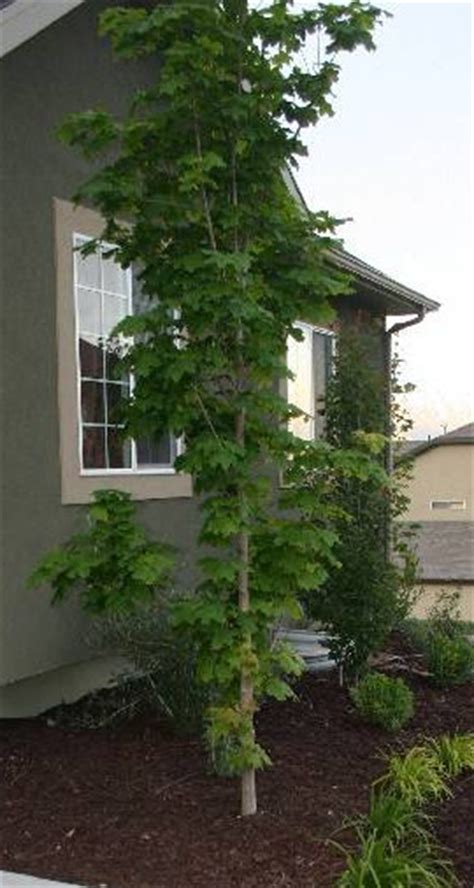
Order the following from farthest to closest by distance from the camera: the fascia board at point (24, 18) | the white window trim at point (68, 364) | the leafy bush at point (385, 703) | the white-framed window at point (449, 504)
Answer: the white-framed window at point (449, 504) → the leafy bush at point (385, 703) → the white window trim at point (68, 364) → the fascia board at point (24, 18)

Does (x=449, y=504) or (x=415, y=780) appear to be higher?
(x=415, y=780)

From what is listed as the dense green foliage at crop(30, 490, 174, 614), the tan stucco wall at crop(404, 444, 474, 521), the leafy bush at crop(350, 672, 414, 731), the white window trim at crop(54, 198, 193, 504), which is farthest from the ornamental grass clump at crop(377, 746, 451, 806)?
the tan stucco wall at crop(404, 444, 474, 521)

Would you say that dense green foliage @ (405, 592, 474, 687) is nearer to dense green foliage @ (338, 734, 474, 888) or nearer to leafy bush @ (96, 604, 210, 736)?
dense green foliage @ (338, 734, 474, 888)

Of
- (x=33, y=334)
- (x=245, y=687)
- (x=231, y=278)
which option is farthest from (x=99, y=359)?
(x=245, y=687)

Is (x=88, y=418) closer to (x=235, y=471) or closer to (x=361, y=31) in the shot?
(x=235, y=471)

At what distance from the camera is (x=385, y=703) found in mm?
6715

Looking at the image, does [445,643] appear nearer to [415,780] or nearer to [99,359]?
[415,780]

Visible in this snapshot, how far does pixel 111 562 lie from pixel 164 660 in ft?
5.01

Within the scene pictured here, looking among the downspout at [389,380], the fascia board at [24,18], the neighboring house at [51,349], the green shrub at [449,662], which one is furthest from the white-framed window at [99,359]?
the green shrub at [449,662]

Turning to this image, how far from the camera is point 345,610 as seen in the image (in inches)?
303

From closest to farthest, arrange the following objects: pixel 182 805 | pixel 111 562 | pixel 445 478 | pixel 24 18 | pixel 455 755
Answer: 1. pixel 111 562
2. pixel 182 805
3. pixel 24 18
4. pixel 455 755
5. pixel 445 478

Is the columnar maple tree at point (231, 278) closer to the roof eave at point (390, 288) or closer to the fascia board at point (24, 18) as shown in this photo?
Answer: the fascia board at point (24, 18)

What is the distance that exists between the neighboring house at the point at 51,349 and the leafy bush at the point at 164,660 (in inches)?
16.7

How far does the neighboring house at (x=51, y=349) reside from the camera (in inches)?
233
